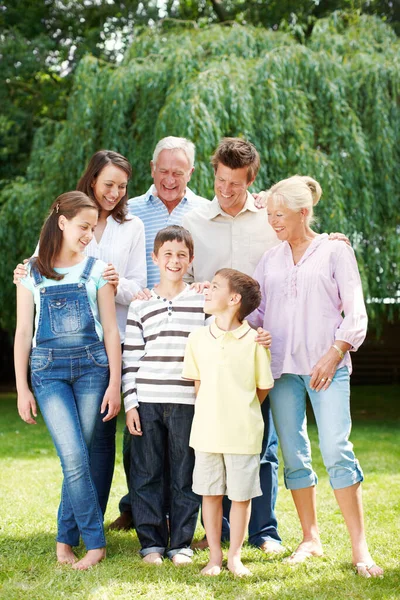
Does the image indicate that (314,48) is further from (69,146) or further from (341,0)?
(341,0)

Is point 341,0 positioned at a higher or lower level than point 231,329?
higher

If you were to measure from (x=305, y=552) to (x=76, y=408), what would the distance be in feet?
4.14

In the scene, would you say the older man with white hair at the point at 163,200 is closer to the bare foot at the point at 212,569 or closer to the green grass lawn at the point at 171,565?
the green grass lawn at the point at 171,565

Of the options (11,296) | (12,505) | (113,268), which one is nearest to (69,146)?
(11,296)

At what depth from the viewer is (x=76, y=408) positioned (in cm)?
353

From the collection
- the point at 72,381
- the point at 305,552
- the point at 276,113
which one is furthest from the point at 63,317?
the point at 276,113

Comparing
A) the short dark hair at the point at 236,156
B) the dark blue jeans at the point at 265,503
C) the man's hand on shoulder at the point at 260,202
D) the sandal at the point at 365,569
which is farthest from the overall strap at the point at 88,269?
the sandal at the point at 365,569

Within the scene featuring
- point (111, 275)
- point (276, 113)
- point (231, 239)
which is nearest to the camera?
point (111, 275)

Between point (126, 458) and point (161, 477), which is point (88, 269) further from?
point (126, 458)

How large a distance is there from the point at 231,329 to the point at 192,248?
1.39 ft

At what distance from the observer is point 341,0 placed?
13.6 metres

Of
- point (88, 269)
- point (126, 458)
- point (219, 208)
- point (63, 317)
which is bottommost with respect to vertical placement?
point (126, 458)

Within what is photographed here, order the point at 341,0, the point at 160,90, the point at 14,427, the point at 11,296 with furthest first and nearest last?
the point at 341,0, the point at 11,296, the point at 14,427, the point at 160,90

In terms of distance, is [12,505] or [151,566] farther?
[12,505]
